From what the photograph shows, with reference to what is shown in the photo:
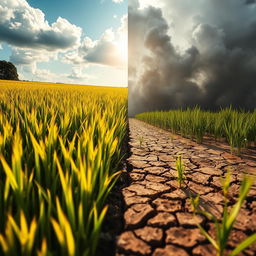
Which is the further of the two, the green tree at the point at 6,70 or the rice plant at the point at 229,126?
the green tree at the point at 6,70

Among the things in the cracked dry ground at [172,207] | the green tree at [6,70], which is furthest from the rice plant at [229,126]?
the green tree at [6,70]

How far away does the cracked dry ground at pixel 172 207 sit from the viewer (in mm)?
1095

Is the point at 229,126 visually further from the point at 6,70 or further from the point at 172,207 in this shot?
the point at 6,70

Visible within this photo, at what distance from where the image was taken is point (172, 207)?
4.87 ft

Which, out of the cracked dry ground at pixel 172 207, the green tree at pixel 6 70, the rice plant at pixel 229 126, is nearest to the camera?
the cracked dry ground at pixel 172 207

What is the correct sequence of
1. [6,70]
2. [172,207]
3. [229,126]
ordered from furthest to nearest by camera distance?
[6,70] < [229,126] < [172,207]

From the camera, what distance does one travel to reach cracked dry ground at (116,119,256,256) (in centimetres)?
109

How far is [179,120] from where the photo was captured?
4.89m

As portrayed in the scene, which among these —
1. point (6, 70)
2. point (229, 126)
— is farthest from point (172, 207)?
point (6, 70)

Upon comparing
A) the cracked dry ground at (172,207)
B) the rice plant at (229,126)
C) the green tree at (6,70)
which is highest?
the green tree at (6,70)

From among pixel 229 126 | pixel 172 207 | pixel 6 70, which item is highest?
pixel 6 70

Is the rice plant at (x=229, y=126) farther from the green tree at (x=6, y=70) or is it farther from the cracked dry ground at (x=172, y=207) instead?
the green tree at (x=6, y=70)

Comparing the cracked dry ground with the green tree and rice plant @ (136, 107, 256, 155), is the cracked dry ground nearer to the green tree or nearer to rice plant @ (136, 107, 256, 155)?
rice plant @ (136, 107, 256, 155)

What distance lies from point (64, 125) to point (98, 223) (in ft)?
4.05
